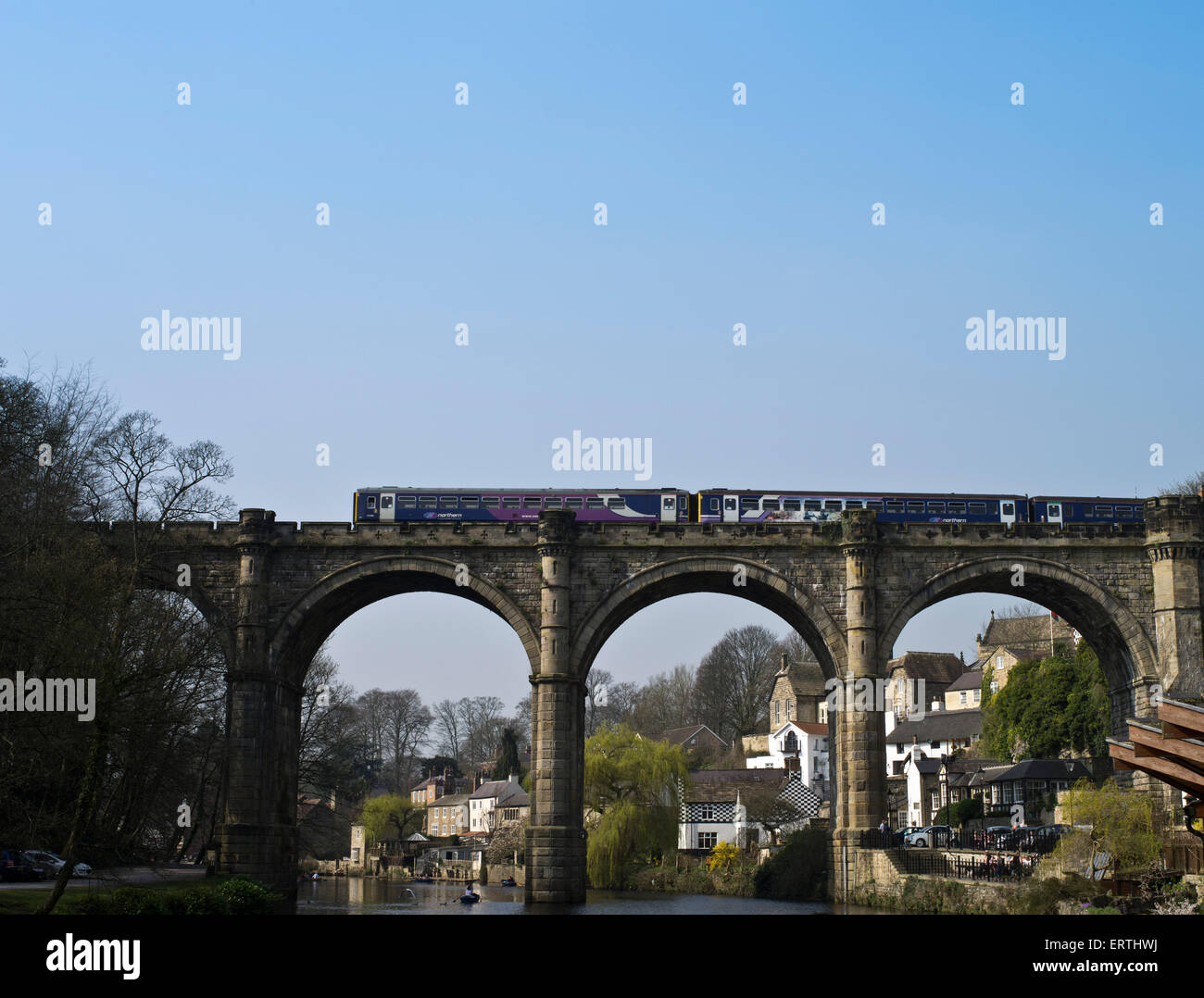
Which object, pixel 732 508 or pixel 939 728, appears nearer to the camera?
pixel 732 508

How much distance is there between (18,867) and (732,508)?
24764mm

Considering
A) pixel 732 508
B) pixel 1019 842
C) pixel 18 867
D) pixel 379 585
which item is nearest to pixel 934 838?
pixel 1019 842

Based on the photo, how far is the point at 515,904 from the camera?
1745 inches

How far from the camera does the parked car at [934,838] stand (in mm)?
45906

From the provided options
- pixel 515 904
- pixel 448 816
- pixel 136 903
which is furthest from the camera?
pixel 448 816

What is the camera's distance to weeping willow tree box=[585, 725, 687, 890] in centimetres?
5400

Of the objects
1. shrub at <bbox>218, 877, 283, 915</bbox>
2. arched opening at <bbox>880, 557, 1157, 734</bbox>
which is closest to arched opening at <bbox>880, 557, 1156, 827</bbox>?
arched opening at <bbox>880, 557, 1157, 734</bbox>

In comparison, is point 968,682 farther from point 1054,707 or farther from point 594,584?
point 594,584

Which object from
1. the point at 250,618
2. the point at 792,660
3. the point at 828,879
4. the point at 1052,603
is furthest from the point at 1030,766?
the point at 792,660

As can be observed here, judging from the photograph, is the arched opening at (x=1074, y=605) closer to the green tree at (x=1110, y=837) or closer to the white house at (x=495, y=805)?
the green tree at (x=1110, y=837)

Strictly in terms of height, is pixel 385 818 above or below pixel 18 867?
below

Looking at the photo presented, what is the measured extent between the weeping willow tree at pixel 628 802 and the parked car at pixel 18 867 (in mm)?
23215

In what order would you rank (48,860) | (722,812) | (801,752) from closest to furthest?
(48,860) < (722,812) < (801,752)
